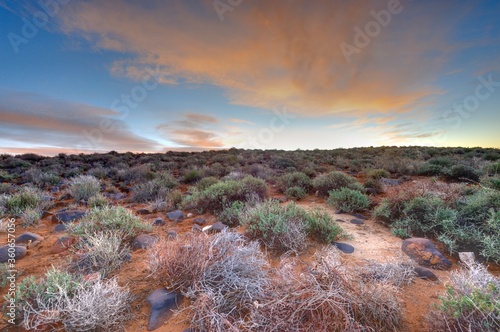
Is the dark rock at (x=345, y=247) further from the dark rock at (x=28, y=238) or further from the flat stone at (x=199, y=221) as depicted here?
the dark rock at (x=28, y=238)

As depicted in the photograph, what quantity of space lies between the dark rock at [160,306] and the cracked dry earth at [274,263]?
0.06 m

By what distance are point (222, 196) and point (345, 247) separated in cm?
325

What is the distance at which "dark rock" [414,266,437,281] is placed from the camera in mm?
2934

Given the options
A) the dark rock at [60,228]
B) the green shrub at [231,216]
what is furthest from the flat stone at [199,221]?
the dark rock at [60,228]

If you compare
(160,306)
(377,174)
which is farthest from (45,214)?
(377,174)

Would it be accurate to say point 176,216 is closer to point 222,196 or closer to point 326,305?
point 222,196

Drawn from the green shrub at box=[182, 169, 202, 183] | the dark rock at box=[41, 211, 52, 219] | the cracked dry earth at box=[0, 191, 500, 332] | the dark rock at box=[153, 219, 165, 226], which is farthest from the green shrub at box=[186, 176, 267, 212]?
the green shrub at box=[182, 169, 202, 183]

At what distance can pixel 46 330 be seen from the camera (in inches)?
80.6

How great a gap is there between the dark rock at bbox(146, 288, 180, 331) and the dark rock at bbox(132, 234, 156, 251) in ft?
4.33

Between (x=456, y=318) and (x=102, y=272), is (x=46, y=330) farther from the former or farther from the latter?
(x=456, y=318)

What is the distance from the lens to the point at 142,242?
12.7ft

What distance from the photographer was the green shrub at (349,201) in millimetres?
5703

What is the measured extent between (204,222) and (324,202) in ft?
11.9

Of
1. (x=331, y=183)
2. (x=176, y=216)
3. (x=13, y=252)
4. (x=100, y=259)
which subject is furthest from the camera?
(x=331, y=183)
